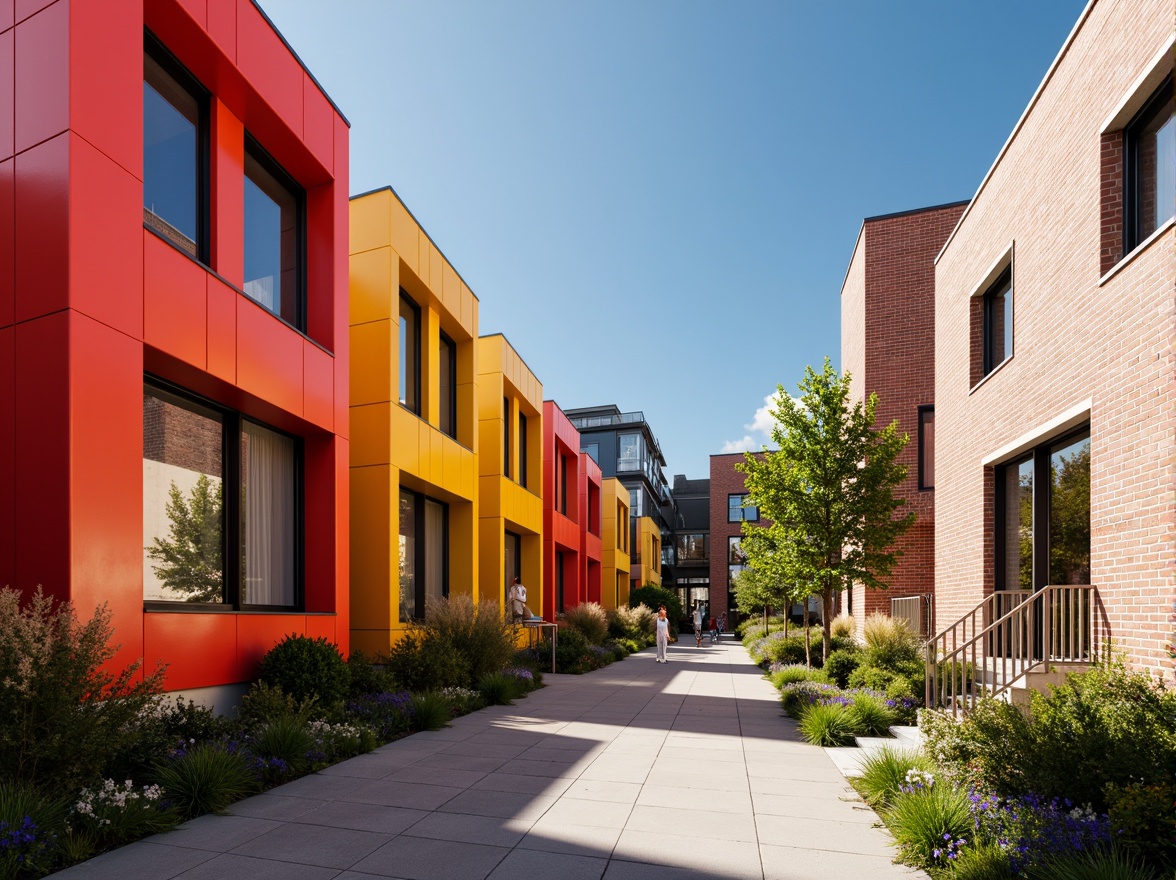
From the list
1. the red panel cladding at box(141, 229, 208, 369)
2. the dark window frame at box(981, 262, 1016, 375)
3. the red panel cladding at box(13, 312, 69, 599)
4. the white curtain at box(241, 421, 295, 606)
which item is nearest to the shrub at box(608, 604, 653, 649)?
the dark window frame at box(981, 262, 1016, 375)

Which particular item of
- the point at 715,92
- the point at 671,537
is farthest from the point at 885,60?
the point at 671,537

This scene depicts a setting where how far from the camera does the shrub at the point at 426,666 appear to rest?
12086 mm

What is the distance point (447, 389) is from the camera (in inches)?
713

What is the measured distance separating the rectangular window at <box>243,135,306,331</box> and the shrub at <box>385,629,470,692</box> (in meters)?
5.37

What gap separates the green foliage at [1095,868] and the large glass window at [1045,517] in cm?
571

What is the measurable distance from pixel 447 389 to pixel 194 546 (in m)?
9.42

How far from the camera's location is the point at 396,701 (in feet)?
34.0

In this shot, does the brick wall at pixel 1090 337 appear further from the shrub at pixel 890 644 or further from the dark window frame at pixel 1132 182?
the shrub at pixel 890 644

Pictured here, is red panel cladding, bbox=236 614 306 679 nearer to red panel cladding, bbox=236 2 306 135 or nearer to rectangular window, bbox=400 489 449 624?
rectangular window, bbox=400 489 449 624

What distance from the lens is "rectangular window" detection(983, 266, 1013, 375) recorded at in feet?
39.8

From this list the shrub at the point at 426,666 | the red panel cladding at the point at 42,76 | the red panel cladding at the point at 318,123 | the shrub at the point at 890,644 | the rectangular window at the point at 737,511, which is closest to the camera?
the red panel cladding at the point at 42,76

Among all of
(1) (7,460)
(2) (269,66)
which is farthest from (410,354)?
(1) (7,460)

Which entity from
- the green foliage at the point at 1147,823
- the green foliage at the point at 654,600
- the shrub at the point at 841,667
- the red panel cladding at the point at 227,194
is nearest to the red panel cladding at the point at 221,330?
the red panel cladding at the point at 227,194

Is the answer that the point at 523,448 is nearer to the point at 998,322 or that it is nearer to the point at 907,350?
the point at 907,350
